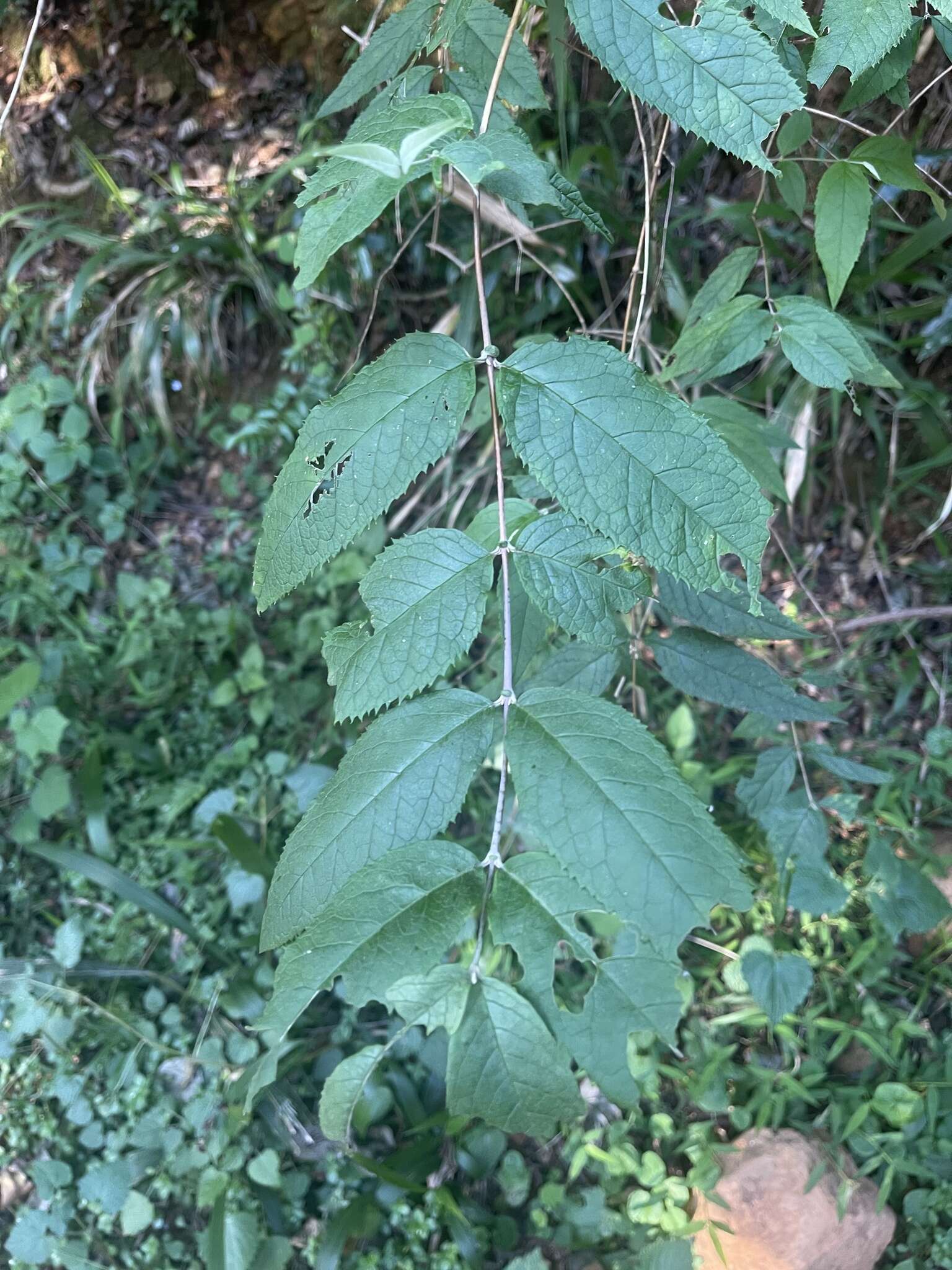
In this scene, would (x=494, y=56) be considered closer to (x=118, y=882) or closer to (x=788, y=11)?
(x=788, y=11)

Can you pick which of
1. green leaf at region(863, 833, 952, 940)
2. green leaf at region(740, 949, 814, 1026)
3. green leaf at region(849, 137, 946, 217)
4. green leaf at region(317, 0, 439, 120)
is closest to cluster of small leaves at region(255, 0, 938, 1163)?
green leaf at region(317, 0, 439, 120)

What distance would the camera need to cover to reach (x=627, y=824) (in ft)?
1.83

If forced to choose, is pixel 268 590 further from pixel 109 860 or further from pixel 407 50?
pixel 109 860

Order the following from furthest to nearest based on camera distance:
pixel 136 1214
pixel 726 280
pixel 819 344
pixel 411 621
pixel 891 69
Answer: pixel 136 1214 → pixel 726 280 → pixel 819 344 → pixel 891 69 → pixel 411 621

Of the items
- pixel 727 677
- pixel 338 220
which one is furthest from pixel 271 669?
pixel 338 220

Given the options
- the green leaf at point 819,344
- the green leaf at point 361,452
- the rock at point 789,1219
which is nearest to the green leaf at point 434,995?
the green leaf at point 361,452

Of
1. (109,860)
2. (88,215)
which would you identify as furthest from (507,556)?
(88,215)

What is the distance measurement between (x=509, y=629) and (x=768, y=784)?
2.55 ft

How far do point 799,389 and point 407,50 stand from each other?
52.0 inches

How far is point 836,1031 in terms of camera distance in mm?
1735

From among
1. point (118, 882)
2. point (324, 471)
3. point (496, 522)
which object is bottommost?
point (118, 882)

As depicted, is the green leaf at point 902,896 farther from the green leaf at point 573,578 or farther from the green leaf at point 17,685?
the green leaf at point 17,685

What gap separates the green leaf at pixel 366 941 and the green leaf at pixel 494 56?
78 cm

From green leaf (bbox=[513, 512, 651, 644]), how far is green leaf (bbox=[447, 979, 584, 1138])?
320mm
